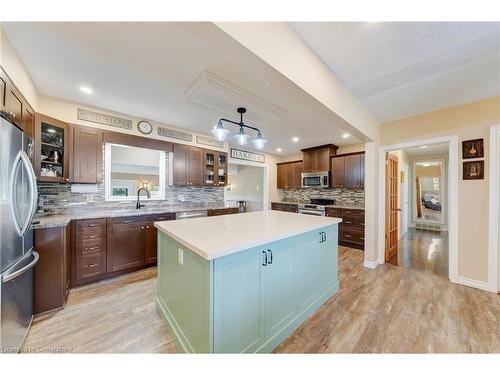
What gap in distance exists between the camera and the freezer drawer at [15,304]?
4.09 ft

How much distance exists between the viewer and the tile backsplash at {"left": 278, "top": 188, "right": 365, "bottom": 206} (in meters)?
4.74

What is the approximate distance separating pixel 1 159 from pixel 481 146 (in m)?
4.81

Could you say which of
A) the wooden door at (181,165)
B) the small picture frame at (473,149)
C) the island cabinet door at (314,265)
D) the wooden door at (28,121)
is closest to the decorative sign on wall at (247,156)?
the wooden door at (181,165)

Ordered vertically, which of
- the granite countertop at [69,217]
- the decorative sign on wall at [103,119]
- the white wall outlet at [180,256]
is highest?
the decorative sign on wall at [103,119]

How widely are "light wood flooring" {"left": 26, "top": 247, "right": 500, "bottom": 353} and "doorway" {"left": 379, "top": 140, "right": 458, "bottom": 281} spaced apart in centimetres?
87

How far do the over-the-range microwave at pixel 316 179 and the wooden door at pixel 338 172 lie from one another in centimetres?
13

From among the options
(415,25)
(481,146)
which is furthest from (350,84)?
(481,146)

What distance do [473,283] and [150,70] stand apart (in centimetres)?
468

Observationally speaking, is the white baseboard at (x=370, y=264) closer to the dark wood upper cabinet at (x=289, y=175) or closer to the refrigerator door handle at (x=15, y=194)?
the dark wood upper cabinet at (x=289, y=175)

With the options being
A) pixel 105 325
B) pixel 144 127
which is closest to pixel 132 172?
pixel 144 127

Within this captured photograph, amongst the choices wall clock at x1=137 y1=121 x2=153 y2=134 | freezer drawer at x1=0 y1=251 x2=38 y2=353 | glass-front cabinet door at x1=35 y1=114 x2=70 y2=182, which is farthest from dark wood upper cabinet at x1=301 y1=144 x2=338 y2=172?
freezer drawer at x1=0 y1=251 x2=38 y2=353

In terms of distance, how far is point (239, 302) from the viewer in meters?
1.24

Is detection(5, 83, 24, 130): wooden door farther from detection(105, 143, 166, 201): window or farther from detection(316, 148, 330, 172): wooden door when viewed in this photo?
detection(316, 148, 330, 172): wooden door

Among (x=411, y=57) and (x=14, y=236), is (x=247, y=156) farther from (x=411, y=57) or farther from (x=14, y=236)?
(x=14, y=236)
